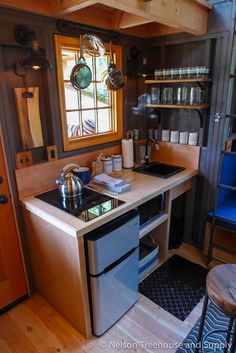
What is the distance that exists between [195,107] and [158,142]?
610 millimetres

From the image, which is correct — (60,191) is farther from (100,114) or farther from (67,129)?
(100,114)

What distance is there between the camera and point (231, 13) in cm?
183

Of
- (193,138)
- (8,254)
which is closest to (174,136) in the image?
(193,138)

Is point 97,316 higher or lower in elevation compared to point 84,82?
lower

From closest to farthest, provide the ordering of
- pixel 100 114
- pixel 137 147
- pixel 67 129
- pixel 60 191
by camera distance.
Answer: pixel 60 191 < pixel 67 129 < pixel 100 114 < pixel 137 147

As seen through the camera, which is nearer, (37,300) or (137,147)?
(37,300)

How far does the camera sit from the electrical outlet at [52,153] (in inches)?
71.9

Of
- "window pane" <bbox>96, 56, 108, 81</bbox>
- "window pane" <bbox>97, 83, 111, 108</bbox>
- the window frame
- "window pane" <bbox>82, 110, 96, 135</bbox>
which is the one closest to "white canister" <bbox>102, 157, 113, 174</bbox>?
the window frame

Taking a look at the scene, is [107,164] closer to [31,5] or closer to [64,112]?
[64,112]

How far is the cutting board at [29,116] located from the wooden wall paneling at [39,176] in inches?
6.8

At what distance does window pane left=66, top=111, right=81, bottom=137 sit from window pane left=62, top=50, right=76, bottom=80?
290mm

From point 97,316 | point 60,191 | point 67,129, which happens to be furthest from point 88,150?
point 97,316

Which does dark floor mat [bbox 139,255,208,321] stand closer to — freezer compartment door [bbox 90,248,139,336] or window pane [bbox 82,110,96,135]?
freezer compartment door [bbox 90,248,139,336]

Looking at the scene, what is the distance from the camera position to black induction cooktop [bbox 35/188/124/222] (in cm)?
150
